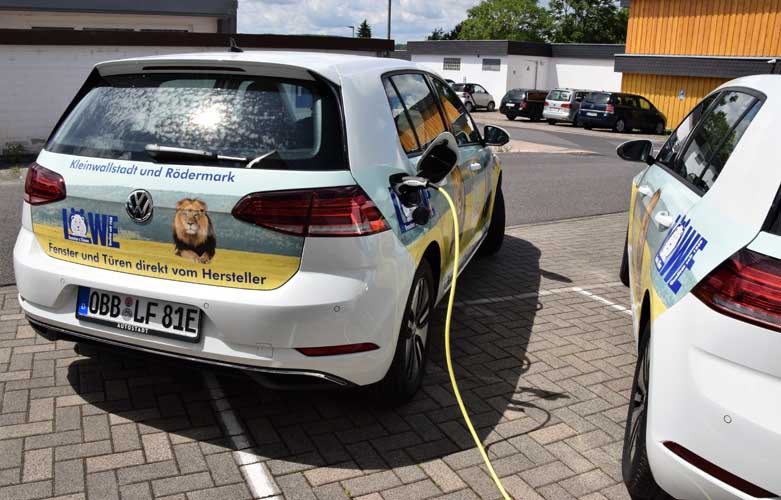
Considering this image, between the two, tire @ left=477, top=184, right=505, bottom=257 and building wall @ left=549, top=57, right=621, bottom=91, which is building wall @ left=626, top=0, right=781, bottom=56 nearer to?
building wall @ left=549, top=57, right=621, bottom=91

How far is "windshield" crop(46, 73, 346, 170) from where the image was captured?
3.16 meters

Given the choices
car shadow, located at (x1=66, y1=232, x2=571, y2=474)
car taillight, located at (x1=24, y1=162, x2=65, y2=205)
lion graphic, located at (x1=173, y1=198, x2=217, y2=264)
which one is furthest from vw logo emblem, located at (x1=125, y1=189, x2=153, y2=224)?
car shadow, located at (x1=66, y1=232, x2=571, y2=474)

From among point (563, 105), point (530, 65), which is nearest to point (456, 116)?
point (563, 105)

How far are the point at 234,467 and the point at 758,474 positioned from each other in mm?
2022

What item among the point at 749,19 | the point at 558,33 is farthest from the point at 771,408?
the point at 558,33

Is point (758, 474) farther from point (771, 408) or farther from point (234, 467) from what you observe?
point (234, 467)

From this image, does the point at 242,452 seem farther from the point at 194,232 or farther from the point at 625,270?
the point at 625,270

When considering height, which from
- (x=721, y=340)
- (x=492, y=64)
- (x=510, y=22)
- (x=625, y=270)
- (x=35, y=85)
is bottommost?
(x=625, y=270)

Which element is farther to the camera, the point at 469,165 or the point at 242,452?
the point at 469,165

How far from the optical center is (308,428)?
3.57m

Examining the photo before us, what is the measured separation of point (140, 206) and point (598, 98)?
29162 mm

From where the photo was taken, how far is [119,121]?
345 cm

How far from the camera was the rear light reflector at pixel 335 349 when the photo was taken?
10.2ft

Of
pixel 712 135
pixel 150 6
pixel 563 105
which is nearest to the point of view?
pixel 712 135
